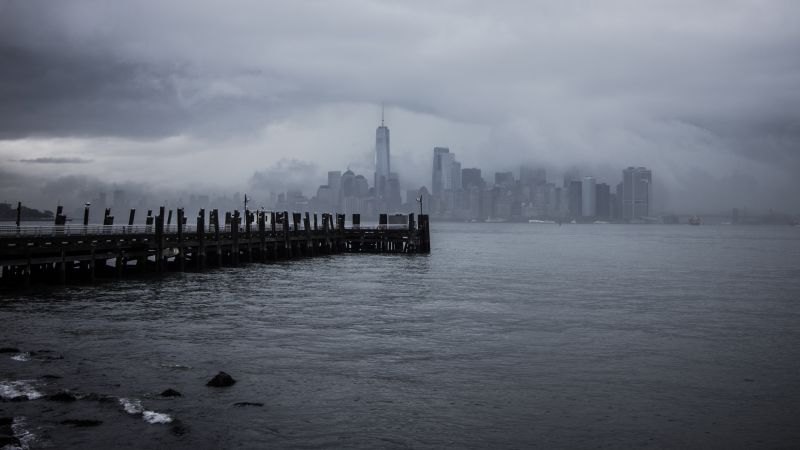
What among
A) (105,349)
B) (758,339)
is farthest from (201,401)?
(758,339)

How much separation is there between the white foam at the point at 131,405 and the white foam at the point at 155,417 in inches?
11.8

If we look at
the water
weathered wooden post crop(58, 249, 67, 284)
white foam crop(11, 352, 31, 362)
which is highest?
weathered wooden post crop(58, 249, 67, 284)

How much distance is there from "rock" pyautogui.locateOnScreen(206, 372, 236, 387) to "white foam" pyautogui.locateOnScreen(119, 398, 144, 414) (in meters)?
2.52

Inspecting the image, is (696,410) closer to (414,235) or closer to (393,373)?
(393,373)

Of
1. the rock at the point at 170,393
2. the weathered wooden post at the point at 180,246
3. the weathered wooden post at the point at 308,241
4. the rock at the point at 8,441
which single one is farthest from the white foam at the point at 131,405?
the weathered wooden post at the point at 308,241

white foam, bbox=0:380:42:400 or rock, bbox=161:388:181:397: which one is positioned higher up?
white foam, bbox=0:380:42:400

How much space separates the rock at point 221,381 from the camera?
66.1ft

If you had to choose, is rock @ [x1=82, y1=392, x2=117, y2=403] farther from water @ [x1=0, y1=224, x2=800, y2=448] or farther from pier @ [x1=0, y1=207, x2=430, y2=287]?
pier @ [x1=0, y1=207, x2=430, y2=287]

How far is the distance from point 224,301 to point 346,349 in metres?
16.1

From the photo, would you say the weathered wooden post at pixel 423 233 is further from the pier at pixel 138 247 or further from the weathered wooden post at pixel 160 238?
the weathered wooden post at pixel 160 238

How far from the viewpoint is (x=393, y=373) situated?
2269 centimetres

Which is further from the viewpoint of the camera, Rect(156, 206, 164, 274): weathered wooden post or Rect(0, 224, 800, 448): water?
Rect(156, 206, 164, 274): weathered wooden post

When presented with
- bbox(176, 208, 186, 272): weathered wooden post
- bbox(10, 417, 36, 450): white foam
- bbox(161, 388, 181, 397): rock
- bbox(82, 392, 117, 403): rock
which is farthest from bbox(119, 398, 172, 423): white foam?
bbox(176, 208, 186, 272): weathered wooden post

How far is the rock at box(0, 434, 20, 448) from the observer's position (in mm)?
14380
